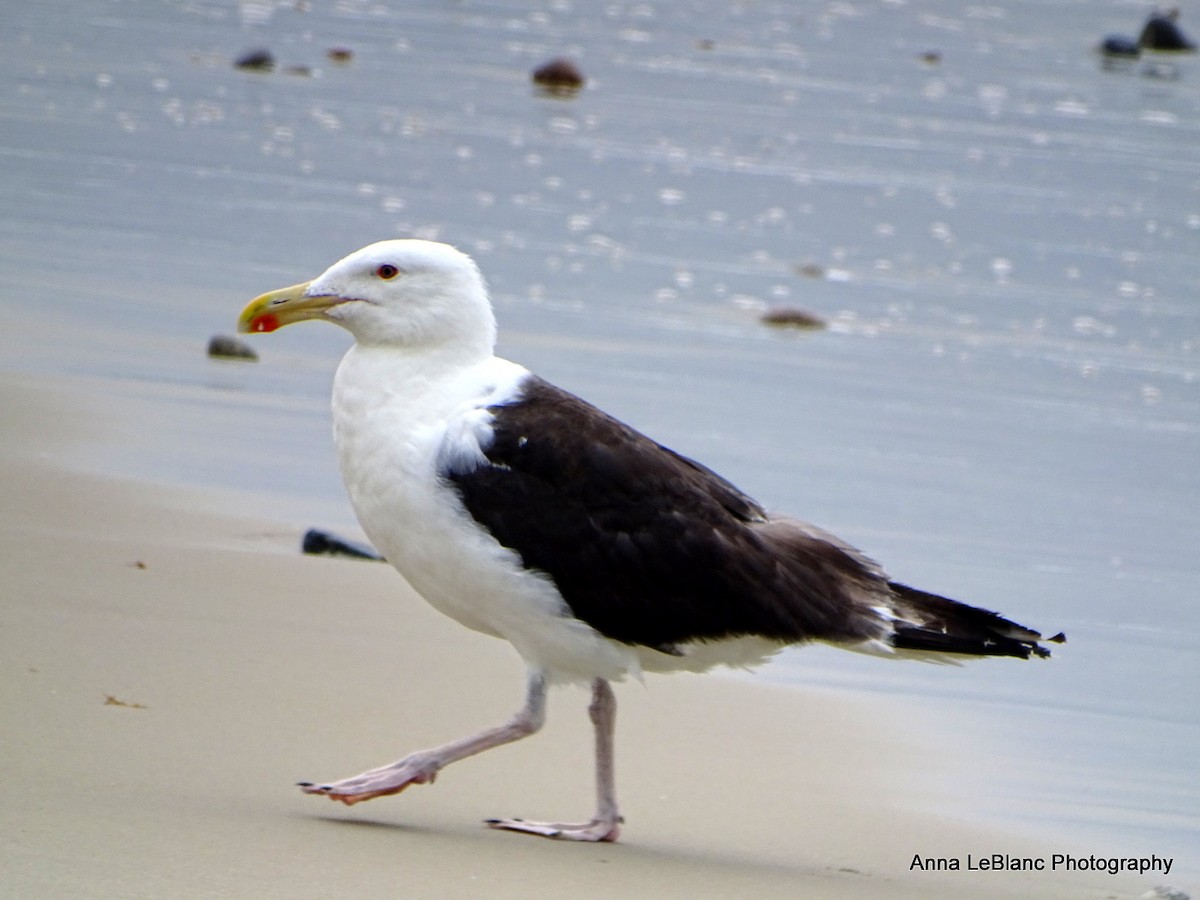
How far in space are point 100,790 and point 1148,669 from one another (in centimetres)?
381

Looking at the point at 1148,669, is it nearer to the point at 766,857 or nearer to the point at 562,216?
the point at 766,857

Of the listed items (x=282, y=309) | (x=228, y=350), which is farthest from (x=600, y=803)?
(x=228, y=350)

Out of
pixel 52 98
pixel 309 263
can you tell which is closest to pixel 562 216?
pixel 309 263

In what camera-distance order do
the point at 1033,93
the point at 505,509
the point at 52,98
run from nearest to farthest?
1. the point at 505,509
2. the point at 52,98
3. the point at 1033,93

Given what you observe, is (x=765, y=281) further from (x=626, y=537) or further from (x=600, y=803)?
(x=600, y=803)

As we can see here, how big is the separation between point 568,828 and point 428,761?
0.37 m

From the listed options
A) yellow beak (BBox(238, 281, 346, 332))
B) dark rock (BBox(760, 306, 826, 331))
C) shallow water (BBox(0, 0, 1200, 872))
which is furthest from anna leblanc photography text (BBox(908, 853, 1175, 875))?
dark rock (BBox(760, 306, 826, 331))

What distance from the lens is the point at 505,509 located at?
5.07 meters

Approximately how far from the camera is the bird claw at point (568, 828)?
16.4ft

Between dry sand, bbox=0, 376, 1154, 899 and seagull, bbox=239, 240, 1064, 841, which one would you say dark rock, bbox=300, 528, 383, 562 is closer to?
dry sand, bbox=0, 376, 1154, 899

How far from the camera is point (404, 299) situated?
213 inches

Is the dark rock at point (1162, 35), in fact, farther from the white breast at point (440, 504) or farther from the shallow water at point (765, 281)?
the white breast at point (440, 504)

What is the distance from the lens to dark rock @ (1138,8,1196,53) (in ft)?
93.9

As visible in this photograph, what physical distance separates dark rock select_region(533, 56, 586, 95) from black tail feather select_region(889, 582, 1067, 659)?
15.5 metres
